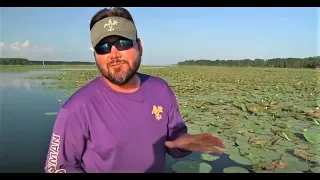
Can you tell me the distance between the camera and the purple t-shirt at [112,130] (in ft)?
3.32

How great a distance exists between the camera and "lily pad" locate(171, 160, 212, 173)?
2.24 m

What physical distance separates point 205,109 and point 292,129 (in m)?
1.18

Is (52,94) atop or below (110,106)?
below

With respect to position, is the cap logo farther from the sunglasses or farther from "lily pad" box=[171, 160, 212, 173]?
"lily pad" box=[171, 160, 212, 173]

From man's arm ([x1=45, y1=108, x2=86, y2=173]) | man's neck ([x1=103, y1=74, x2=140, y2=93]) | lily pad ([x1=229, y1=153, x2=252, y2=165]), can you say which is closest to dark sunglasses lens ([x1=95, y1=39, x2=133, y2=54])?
man's neck ([x1=103, y1=74, x2=140, y2=93])

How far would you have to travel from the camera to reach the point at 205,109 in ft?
13.1

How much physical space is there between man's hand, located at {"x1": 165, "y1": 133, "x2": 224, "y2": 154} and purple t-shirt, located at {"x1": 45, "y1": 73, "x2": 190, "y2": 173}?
0.03 m

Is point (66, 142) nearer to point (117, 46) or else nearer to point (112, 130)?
point (112, 130)

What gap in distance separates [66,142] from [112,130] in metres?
0.17

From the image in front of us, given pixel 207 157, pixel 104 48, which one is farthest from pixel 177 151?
pixel 207 157

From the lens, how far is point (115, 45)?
43.9 inches
